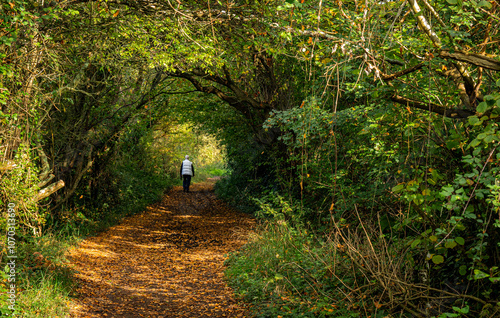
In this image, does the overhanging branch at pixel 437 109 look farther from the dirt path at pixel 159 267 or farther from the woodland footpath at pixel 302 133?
the dirt path at pixel 159 267

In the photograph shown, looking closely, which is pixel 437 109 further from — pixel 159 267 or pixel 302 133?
pixel 159 267

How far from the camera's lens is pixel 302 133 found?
6684 millimetres

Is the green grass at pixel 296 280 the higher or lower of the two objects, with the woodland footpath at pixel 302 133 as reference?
lower

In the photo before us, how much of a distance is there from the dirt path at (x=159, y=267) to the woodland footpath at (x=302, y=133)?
414mm

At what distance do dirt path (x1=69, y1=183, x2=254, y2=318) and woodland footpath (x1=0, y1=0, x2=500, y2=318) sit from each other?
0.41m

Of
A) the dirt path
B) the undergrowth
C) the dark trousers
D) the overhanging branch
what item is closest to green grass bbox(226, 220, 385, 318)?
the undergrowth

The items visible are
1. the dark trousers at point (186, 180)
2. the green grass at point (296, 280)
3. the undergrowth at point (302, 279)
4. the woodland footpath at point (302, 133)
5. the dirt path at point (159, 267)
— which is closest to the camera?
the woodland footpath at point (302, 133)

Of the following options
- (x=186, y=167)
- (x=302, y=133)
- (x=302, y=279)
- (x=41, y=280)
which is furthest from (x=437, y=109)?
(x=186, y=167)

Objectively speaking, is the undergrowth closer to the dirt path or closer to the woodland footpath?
the woodland footpath

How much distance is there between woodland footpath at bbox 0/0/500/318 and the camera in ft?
11.3

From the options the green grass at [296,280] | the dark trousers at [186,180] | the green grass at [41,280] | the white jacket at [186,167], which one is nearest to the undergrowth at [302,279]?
the green grass at [296,280]

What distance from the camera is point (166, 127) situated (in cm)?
1936

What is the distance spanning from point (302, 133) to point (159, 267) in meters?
4.44

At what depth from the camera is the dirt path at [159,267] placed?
19.9ft
